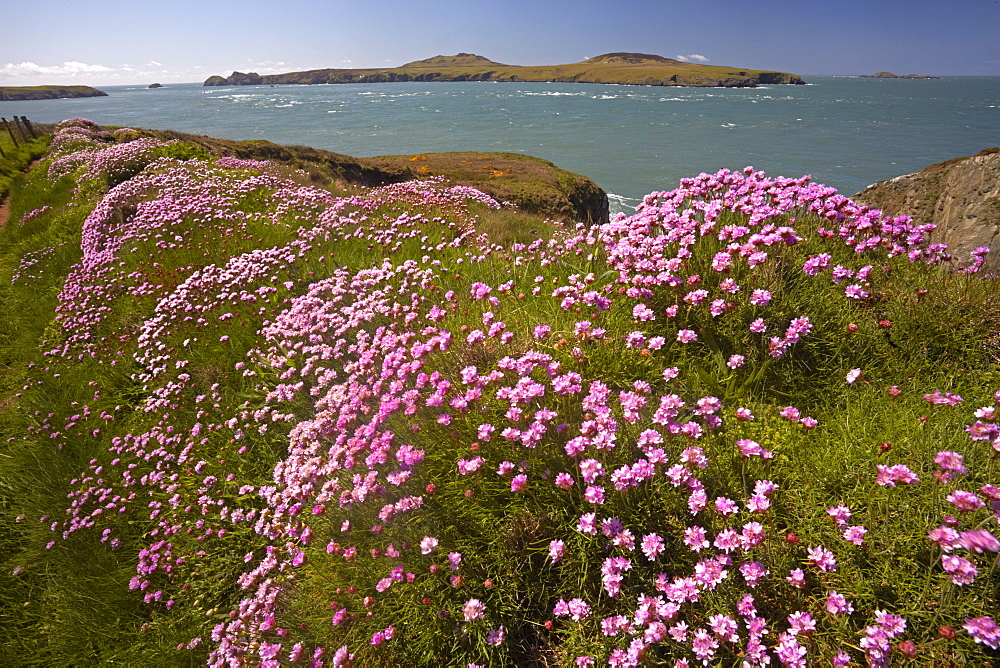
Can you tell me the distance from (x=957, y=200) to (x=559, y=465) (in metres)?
7.51

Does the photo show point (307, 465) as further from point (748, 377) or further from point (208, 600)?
point (748, 377)

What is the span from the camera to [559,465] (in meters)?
2.88

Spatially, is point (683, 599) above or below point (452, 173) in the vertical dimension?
below

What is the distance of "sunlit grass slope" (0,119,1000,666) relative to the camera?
7.24 feet

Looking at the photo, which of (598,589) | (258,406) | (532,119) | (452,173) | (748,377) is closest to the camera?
(598,589)

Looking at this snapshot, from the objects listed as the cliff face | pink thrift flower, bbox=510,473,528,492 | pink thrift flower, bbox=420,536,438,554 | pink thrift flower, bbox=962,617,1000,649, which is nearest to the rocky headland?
the cliff face

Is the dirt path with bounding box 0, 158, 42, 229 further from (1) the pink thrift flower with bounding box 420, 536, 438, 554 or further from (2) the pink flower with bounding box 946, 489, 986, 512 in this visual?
(2) the pink flower with bounding box 946, 489, 986, 512

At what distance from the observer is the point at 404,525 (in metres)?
2.98

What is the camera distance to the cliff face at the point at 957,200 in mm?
5352

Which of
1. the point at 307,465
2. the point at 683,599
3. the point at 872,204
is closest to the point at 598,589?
the point at 683,599

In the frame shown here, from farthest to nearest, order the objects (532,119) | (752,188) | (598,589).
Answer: (532,119)
(752,188)
(598,589)

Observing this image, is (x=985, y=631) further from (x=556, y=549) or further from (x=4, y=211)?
(x=4, y=211)

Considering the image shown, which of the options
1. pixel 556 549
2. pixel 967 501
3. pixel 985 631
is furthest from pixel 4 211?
pixel 985 631

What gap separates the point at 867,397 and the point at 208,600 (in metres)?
5.42
